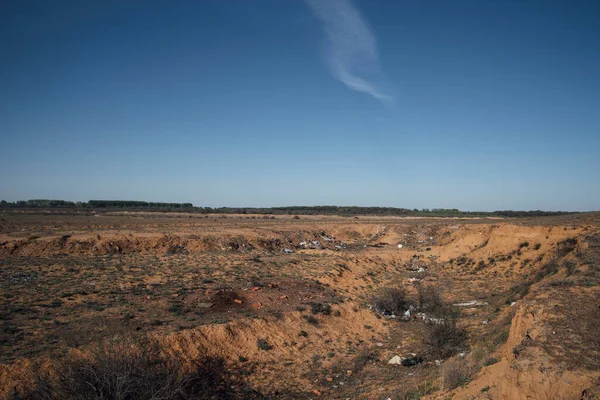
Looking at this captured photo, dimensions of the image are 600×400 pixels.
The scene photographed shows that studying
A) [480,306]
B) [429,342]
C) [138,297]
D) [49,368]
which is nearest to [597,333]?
[429,342]

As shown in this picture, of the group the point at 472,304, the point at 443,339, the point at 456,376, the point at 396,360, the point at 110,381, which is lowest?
the point at 396,360

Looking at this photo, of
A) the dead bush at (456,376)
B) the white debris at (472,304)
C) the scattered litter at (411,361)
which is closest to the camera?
the dead bush at (456,376)

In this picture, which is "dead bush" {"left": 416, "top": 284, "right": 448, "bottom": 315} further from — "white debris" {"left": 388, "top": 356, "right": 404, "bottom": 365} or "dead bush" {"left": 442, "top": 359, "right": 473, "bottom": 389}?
"dead bush" {"left": 442, "top": 359, "right": 473, "bottom": 389}

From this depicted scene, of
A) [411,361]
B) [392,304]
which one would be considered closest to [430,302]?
[392,304]

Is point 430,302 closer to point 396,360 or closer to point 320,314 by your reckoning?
point 320,314

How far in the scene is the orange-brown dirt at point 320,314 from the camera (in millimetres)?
7820

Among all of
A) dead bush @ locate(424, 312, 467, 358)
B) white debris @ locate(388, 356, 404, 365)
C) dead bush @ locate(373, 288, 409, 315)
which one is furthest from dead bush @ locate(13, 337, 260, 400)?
dead bush @ locate(373, 288, 409, 315)

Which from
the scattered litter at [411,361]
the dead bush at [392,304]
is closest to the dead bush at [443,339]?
the scattered litter at [411,361]

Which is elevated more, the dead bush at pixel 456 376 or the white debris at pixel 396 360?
the dead bush at pixel 456 376

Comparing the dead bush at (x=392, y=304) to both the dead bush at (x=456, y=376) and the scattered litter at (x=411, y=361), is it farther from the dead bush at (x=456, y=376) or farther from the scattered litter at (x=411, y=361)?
the dead bush at (x=456, y=376)

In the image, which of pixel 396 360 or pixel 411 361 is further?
pixel 396 360

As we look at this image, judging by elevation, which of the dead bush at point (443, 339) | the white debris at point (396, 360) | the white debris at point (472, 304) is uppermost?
the dead bush at point (443, 339)

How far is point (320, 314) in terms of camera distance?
14383 mm

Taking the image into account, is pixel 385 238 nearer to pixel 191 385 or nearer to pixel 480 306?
pixel 480 306
